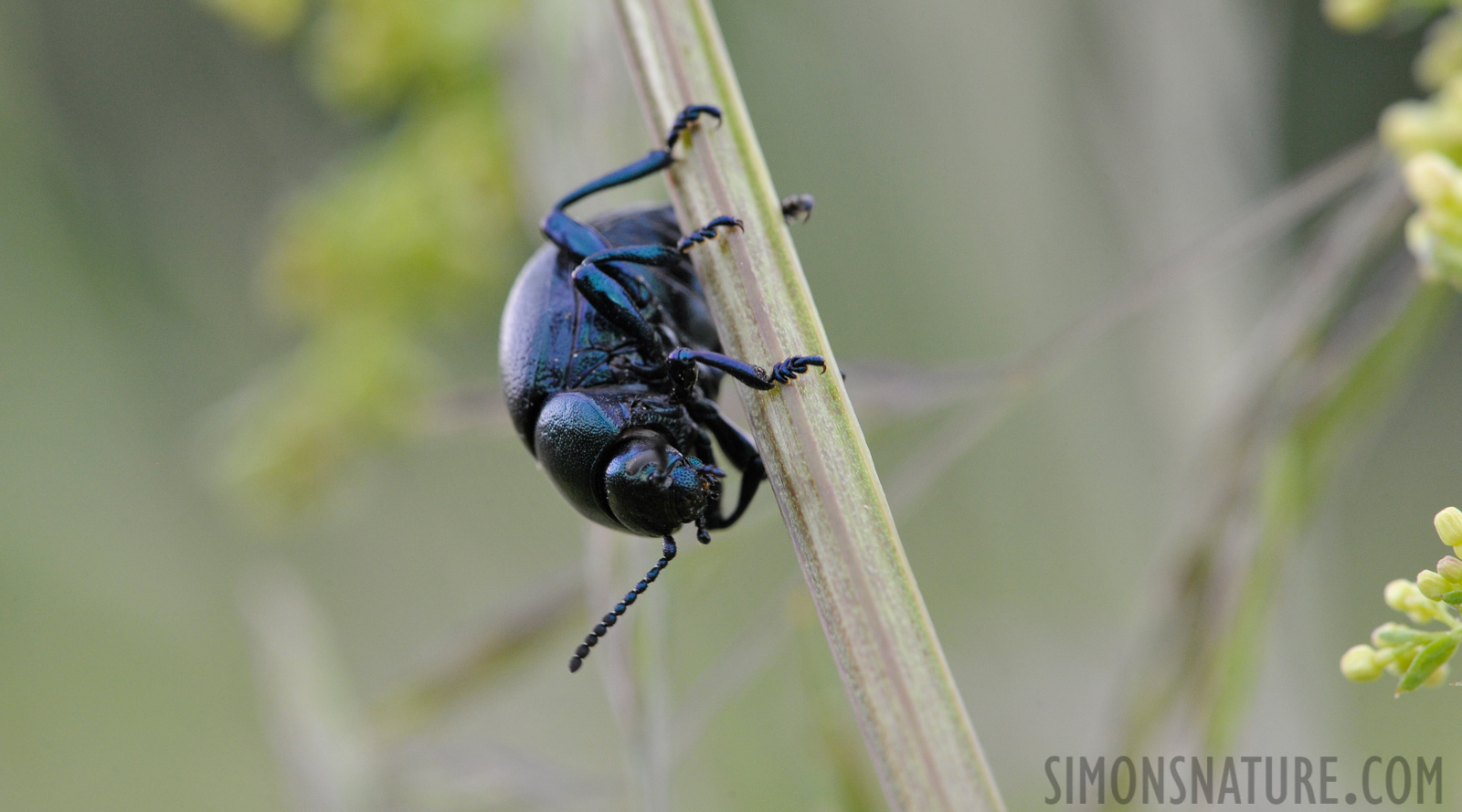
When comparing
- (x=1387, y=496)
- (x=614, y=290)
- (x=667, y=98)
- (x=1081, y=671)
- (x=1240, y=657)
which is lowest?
(x=1387, y=496)

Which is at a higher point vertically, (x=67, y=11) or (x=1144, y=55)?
(x=67, y=11)

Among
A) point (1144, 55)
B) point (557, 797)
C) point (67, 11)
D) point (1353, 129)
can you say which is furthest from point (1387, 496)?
point (67, 11)

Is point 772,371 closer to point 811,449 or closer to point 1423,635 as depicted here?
point 811,449

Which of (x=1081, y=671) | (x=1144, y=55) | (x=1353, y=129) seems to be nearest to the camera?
(x=1144, y=55)

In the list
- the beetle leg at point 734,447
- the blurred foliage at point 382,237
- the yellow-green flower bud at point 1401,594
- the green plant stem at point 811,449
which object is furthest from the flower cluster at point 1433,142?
the blurred foliage at point 382,237

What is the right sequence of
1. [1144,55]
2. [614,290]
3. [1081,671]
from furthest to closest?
1. [1081,671]
2. [1144,55]
3. [614,290]

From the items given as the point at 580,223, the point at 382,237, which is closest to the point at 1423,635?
the point at 580,223

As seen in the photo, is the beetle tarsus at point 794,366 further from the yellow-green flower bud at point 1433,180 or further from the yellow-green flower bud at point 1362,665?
the yellow-green flower bud at point 1433,180

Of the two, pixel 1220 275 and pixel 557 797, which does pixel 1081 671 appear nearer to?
pixel 1220 275
